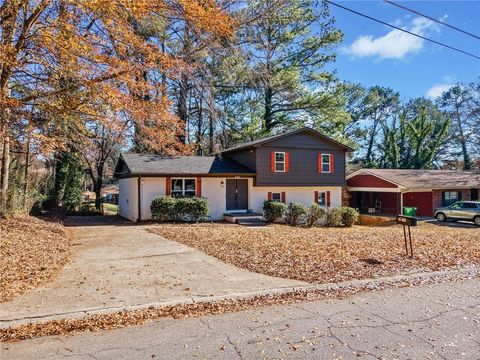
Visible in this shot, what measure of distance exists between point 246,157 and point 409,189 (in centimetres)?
1343

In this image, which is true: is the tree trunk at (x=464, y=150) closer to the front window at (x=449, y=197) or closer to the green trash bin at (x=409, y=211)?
the front window at (x=449, y=197)

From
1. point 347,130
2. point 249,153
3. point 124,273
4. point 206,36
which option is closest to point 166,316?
point 124,273

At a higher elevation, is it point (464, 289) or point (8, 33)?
point (8, 33)

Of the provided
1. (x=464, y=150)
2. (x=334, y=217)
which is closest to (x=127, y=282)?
(x=334, y=217)

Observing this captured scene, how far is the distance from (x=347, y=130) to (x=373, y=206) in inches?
573

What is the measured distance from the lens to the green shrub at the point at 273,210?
20219mm

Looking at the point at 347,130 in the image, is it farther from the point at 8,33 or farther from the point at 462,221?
the point at 8,33

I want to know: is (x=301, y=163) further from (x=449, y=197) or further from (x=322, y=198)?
(x=449, y=197)

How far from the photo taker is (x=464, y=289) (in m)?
6.52

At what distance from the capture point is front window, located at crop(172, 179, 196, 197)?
777 inches

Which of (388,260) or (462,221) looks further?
(462,221)

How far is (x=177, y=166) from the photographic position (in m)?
20.2

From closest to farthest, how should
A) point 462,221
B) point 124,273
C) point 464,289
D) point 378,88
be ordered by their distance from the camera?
1. point 464,289
2. point 124,273
3. point 462,221
4. point 378,88

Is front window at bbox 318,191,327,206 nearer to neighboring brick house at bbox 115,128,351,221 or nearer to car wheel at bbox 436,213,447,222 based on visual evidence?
neighboring brick house at bbox 115,128,351,221
